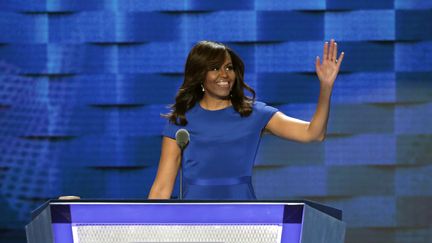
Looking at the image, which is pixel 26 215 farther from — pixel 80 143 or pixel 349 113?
pixel 349 113

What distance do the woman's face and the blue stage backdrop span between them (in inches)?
39.7

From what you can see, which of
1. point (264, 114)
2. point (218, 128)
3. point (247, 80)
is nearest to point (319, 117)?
point (264, 114)

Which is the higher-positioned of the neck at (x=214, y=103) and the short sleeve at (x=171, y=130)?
the neck at (x=214, y=103)

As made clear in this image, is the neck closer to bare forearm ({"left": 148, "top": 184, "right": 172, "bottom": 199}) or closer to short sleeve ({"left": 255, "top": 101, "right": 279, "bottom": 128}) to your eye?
short sleeve ({"left": 255, "top": 101, "right": 279, "bottom": 128})

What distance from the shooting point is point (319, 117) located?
8.80ft

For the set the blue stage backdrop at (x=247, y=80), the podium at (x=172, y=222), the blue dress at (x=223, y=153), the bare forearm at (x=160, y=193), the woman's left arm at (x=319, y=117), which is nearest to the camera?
the podium at (x=172, y=222)

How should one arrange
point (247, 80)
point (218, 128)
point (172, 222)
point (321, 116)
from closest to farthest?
point (172, 222)
point (321, 116)
point (218, 128)
point (247, 80)

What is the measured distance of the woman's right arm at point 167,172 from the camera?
283 centimetres

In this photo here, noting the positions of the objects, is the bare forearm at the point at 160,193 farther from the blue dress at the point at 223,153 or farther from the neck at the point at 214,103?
the neck at the point at 214,103

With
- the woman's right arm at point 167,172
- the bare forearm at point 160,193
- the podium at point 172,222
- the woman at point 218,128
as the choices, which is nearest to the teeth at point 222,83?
the woman at point 218,128

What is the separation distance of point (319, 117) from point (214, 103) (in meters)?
0.35

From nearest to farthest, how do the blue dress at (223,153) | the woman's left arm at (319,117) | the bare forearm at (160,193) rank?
1. the woman's left arm at (319,117)
2. the blue dress at (223,153)
3. the bare forearm at (160,193)

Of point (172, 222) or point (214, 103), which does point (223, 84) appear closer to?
point (214, 103)

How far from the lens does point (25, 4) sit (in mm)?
3941
